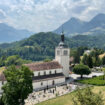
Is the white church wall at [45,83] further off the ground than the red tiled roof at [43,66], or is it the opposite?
the red tiled roof at [43,66]

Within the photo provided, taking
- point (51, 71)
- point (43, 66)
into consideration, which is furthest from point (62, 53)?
point (43, 66)

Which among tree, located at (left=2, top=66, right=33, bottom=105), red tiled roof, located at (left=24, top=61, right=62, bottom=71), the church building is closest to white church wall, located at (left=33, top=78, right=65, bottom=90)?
the church building

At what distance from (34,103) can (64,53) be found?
1099 inches

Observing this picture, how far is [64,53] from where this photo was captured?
6153cm

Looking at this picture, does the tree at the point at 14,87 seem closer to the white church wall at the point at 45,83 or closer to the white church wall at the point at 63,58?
the white church wall at the point at 45,83

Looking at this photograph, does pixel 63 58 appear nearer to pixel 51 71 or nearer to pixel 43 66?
pixel 51 71

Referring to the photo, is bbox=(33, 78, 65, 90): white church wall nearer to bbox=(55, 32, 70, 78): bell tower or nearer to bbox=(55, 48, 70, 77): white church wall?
bbox=(55, 48, 70, 77): white church wall

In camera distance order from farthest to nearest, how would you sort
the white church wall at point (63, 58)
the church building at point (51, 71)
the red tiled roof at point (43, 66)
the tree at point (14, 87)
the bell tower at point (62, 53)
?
the white church wall at point (63, 58), the bell tower at point (62, 53), the red tiled roof at point (43, 66), the church building at point (51, 71), the tree at point (14, 87)

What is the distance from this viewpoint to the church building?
52.0m

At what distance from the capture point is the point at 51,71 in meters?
56.7

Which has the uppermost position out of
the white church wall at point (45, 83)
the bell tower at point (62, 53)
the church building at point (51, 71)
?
the bell tower at point (62, 53)

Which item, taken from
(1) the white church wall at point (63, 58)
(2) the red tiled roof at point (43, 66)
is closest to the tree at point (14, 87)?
(2) the red tiled roof at point (43, 66)

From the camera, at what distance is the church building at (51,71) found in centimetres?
5203

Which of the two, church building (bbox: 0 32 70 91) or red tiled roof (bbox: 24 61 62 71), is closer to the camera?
church building (bbox: 0 32 70 91)
